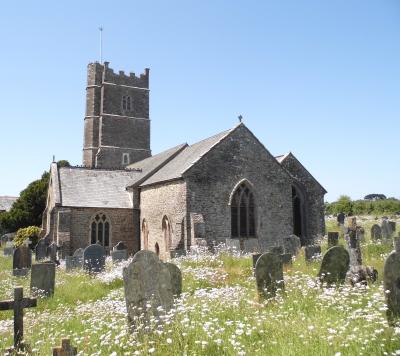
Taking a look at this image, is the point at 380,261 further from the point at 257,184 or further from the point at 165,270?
the point at 257,184

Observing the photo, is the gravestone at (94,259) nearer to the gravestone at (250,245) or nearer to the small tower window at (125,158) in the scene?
the gravestone at (250,245)

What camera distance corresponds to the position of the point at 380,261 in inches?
454

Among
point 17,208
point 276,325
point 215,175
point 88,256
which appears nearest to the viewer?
point 276,325

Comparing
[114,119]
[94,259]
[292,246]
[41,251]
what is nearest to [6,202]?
[114,119]

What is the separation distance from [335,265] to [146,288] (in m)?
4.26

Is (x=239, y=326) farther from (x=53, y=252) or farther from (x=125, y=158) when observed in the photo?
(x=125, y=158)

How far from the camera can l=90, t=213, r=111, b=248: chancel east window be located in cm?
2355

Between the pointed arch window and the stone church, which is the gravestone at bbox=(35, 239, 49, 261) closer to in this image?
the stone church

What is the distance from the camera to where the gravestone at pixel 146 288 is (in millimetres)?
6453

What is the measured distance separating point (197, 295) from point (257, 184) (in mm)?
13507

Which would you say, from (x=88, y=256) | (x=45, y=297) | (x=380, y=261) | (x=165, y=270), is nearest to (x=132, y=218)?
(x=88, y=256)

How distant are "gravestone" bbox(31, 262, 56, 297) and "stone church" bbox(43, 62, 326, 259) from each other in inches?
262

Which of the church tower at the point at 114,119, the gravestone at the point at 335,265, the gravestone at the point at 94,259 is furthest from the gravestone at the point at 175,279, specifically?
the church tower at the point at 114,119

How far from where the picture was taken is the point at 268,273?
26.3 feet
